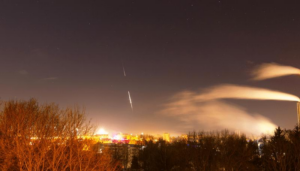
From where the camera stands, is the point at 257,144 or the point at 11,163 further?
the point at 257,144

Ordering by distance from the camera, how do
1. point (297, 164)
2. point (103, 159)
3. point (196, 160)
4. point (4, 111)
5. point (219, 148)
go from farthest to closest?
point (219, 148) → point (196, 160) → point (297, 164) → point (4, 111) → point (103, 159)

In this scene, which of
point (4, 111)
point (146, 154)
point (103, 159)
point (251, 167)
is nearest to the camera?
point (103, 159)

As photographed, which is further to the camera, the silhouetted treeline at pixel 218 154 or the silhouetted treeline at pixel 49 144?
the silhouetted treeline at pixel 218 154

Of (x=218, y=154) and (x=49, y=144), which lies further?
(x=218, y=154)

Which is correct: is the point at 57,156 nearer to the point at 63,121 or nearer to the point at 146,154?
the point at 63,121

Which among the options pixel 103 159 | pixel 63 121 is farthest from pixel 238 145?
pixel 63 121

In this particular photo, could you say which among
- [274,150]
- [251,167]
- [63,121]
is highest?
[63,121]

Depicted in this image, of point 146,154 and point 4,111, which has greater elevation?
point 4,111

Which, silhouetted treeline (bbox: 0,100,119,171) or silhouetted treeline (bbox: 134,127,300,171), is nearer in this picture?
silhouetted treeline (bbox: 0,100,119,171)

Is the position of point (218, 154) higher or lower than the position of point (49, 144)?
lower

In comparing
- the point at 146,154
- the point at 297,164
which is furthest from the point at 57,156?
the point at 146,154
